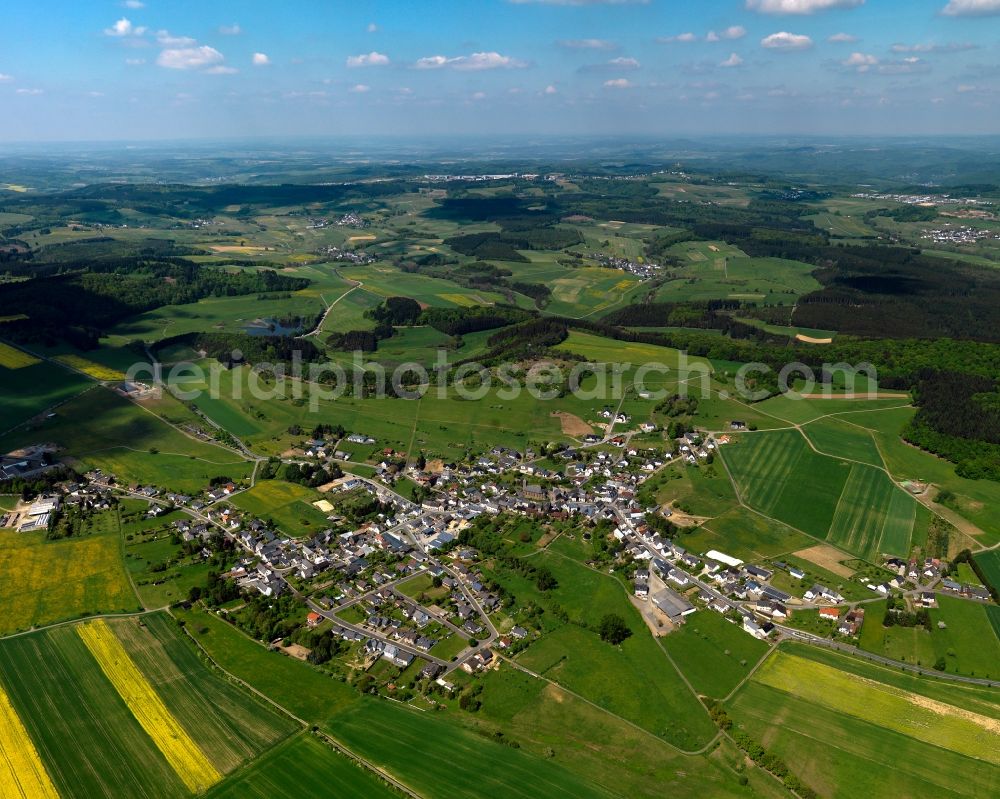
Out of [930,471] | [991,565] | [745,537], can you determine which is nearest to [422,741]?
[745,537]

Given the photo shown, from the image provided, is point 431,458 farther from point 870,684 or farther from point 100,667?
point 870,684

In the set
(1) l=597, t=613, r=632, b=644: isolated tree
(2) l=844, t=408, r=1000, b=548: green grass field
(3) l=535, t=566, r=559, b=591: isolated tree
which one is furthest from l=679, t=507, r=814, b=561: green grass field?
(2) l=844, t=408, r=1000, b=548: green grass field

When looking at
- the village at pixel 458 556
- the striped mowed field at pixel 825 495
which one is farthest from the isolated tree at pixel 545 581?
the striped mowed field at pixel 825 495

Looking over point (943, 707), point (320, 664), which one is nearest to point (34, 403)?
point (320, 664)

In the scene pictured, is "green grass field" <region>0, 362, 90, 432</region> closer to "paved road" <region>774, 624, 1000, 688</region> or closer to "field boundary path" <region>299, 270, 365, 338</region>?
"field boundary path" <region>299, 270, 365, 338</region>

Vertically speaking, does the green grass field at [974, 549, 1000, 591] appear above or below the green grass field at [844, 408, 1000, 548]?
below
